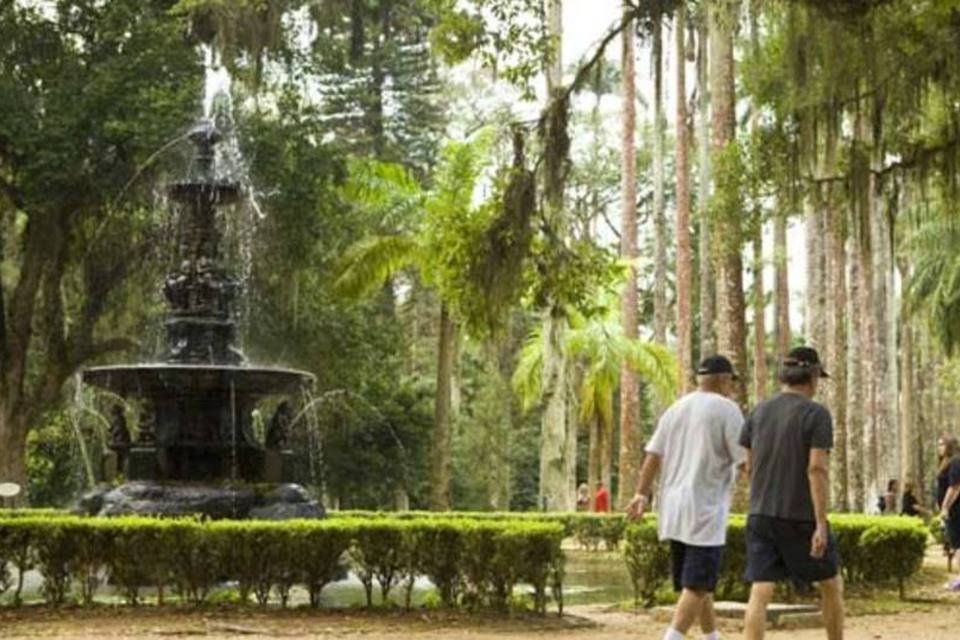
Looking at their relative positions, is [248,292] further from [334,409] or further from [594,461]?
[594,461]

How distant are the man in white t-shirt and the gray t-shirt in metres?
0.18

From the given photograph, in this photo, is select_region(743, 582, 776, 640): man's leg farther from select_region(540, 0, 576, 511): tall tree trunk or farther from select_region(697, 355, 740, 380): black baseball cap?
select_region(540, 0, 576, 511): tall tree trunk

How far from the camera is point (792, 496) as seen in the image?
7605 mm

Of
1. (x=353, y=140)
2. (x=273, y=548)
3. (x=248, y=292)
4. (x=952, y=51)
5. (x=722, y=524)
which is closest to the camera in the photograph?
(x=722, y=524)

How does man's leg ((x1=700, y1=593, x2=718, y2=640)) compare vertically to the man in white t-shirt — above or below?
below

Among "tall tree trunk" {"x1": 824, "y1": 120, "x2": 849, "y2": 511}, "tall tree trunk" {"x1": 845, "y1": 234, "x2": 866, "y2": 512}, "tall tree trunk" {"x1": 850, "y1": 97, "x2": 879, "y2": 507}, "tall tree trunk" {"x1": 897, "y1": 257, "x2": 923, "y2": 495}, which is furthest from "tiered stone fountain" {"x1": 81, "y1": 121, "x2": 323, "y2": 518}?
"tall tree trunk" {"x1": 897, "y1": 257, "x2": 923, "y2": 495}

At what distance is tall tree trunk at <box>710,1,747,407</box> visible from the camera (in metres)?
17.8

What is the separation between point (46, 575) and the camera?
38.5ft

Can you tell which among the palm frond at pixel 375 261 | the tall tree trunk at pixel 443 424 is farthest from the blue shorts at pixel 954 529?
the palm frond at pixel 375 261

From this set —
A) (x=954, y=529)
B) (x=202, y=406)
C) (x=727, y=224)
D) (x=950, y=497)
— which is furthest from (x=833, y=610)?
(x=727, y=224)

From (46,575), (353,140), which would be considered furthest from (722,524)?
(353,140)

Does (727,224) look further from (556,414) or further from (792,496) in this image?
(556,414)

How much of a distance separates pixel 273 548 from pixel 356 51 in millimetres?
24536

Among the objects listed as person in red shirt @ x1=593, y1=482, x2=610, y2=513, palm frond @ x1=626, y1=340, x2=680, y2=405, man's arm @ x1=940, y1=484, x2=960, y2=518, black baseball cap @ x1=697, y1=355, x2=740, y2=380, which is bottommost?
person in red shirt @ x1=593, y1=482, x2=610, y2=513
